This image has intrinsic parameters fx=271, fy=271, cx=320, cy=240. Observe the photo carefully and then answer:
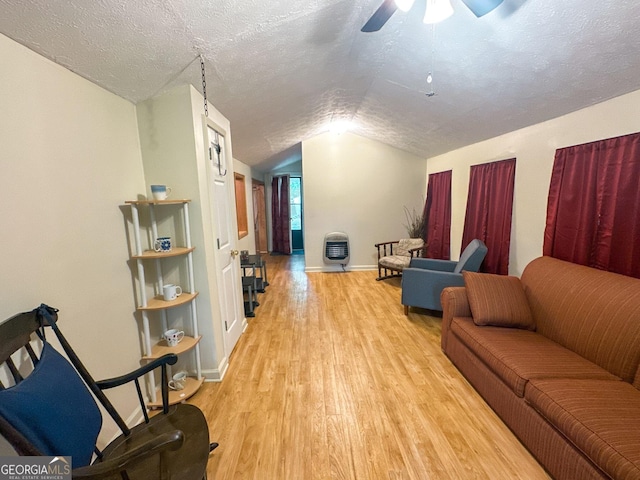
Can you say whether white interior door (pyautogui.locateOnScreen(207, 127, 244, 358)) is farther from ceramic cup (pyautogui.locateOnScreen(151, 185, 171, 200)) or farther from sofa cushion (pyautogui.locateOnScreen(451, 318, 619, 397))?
sofa cushion (pyautogui.locateOnScreen(451, 318, 619, 397))

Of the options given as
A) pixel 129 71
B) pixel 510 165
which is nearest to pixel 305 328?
pixel 129 71

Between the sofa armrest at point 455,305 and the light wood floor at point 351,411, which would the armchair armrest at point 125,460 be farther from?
the sofa armrest at point 455,305

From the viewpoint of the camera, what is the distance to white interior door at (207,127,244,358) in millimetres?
2254

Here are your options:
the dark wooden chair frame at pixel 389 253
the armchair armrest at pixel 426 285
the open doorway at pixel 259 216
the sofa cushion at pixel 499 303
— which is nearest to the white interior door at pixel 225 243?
the armchair armrest at pixel 426 285

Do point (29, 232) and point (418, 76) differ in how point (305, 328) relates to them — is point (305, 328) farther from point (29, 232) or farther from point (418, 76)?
point (418, 76)

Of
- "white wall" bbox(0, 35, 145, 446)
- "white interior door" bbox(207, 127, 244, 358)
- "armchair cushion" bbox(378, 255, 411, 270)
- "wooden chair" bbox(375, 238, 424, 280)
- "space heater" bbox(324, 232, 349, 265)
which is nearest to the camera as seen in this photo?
"white wall" bbox(0, 35, 145, 446)

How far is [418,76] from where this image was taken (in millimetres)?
2318

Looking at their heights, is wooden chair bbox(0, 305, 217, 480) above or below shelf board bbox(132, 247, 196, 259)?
below

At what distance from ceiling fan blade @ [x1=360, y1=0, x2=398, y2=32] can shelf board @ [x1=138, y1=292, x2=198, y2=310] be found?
6.41 feet

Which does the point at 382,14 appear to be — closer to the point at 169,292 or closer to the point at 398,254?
the point at 169,292

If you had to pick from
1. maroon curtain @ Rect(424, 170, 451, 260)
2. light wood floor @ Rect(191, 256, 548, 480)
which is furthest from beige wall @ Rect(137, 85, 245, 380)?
maroon curtain @ Rect(424, 170, 451, 260)

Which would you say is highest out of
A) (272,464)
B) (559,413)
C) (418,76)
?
(418,76)

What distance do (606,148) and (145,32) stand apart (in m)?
2.95

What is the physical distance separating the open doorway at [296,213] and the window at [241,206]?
2.11m
